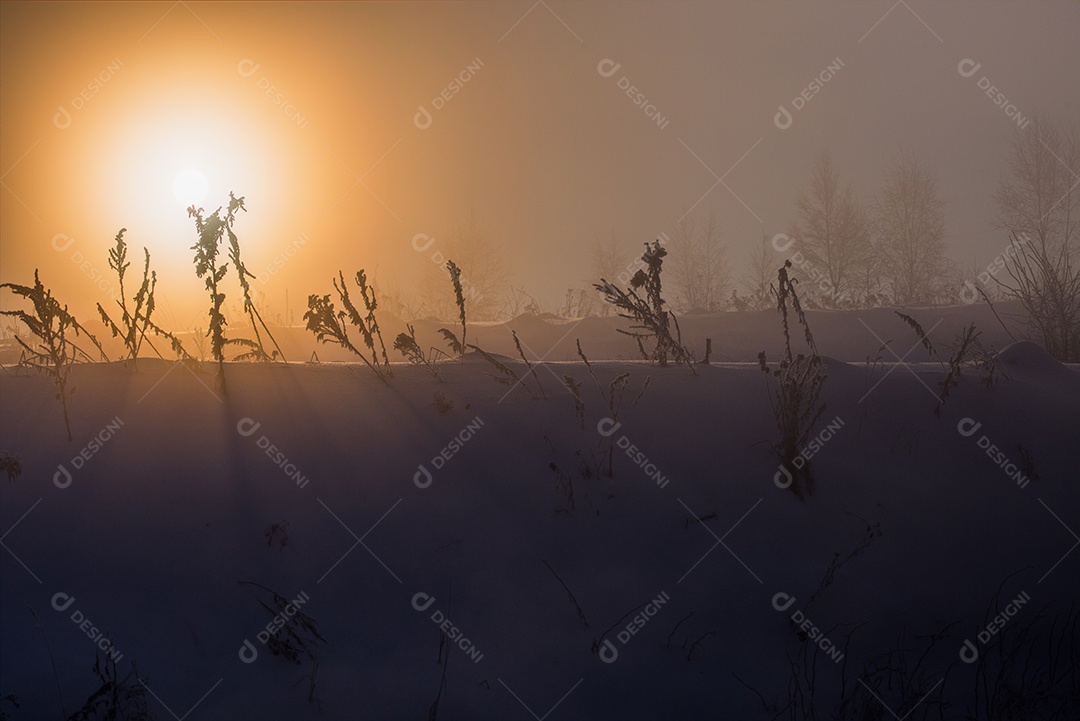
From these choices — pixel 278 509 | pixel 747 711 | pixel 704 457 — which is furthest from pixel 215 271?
pixel 747 711

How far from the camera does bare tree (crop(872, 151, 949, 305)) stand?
2395 cm

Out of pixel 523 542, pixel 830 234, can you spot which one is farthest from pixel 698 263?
pixel 523 542

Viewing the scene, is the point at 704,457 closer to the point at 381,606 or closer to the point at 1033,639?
the point at 1033,639

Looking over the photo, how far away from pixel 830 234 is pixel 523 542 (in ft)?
77.6

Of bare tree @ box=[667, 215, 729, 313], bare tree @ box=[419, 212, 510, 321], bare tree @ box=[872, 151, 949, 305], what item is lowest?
bare tree @ box=[872, 151, 949, 305]

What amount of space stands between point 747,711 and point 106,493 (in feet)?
8.83

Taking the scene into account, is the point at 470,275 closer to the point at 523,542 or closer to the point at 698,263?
the point at 698,263

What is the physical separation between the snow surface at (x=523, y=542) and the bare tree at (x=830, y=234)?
2020 centimetres

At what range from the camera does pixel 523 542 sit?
274 centimetres

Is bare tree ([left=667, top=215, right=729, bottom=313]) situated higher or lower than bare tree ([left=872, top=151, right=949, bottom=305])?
higher

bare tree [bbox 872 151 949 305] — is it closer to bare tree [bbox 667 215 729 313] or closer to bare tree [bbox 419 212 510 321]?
bare tree [bbox 667 215 729 313]

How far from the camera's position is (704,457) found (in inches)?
127

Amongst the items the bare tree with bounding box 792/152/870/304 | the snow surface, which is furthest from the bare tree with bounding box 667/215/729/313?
the snow surface

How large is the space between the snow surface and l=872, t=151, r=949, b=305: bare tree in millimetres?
22877
